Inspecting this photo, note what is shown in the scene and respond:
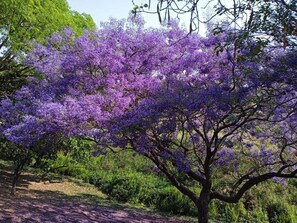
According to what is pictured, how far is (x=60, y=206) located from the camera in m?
9.51

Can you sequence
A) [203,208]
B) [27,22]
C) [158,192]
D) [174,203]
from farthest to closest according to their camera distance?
[27,22], [158,192], [174,203], [203,208]

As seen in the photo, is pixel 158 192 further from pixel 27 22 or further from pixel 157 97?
pixel 27 22

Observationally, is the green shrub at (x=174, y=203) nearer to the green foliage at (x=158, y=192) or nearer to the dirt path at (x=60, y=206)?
the green foliage at (x=158, y=192)

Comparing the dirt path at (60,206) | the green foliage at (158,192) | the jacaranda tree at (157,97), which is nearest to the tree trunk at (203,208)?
the jacaranda tree at (157,97)

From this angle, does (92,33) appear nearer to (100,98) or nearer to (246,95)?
(100,98)

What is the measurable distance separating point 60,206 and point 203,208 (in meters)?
4.00

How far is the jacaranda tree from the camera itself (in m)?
6.58

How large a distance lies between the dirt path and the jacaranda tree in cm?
163

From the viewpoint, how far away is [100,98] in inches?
276

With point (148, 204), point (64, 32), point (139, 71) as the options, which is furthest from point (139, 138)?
point (148, 204)

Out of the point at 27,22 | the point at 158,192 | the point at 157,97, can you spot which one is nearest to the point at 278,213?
the point at 158,192

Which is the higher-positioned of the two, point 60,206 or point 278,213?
point 278,213

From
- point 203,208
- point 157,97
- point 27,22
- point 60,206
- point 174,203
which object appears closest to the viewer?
point 157,97

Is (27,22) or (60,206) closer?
(60,206)
